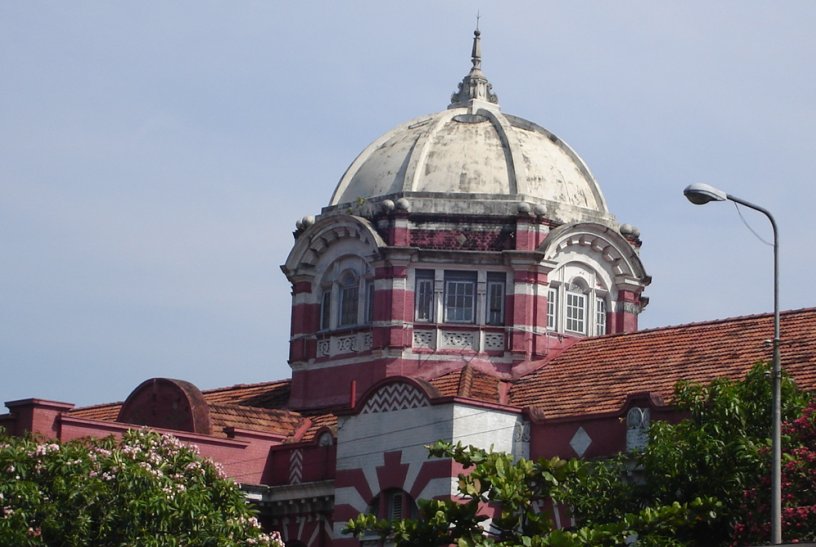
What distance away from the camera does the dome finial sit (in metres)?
48.0

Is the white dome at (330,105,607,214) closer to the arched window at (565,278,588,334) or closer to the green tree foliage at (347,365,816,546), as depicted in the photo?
the arched window at (565,278,588,334)

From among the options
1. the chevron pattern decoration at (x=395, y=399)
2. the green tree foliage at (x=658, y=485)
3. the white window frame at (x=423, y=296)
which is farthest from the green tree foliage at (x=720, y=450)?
the white window frame at (x=423, y=296)

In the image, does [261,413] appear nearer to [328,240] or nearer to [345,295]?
[345,295]

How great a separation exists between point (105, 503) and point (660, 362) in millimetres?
11593

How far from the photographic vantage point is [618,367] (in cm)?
4016

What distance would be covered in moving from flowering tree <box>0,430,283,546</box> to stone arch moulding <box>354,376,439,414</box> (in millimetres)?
4525

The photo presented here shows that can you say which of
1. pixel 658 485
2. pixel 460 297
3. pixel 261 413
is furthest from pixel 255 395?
pixel 658 485

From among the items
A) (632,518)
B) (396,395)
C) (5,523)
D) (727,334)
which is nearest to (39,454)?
(5,523)

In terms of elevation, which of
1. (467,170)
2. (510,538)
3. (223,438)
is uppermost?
(467,170)

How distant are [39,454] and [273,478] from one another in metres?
8.99

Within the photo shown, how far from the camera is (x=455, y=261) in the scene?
44.1 meters

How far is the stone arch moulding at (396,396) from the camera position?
126 ft

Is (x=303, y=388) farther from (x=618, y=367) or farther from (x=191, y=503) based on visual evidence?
(x=191, y=503)

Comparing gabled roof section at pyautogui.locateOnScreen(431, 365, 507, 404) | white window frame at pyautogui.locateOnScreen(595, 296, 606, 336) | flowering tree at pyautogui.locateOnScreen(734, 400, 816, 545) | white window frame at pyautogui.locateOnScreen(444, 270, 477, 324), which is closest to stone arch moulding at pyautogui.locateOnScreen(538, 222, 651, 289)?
white window frame at pyautogui.locateOnScreen(595, 296, 606, 336)
